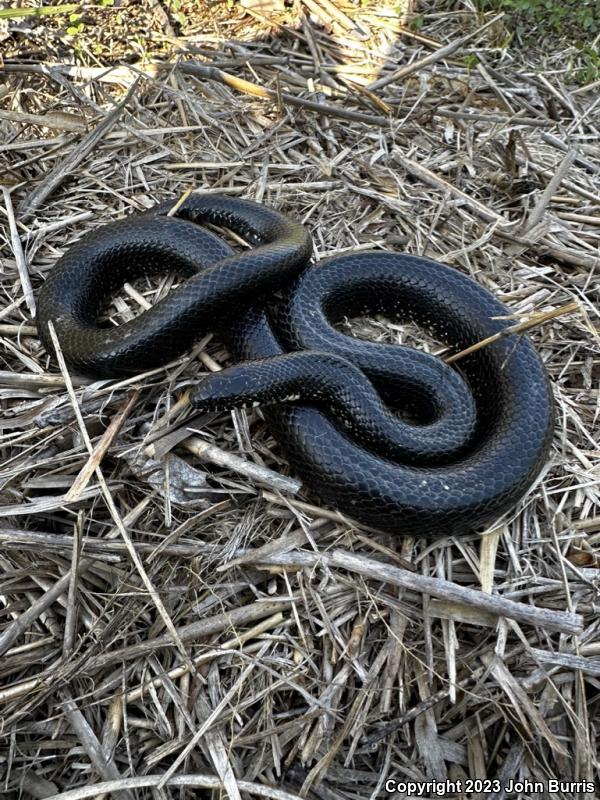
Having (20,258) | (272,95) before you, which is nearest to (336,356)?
(20,258)

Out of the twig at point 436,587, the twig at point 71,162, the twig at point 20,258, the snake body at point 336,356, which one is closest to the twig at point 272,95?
the twig at point 71,162

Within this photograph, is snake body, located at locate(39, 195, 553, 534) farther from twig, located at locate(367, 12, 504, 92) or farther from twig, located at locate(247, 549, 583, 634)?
twig, located at locate(367, 12, 504, 92)

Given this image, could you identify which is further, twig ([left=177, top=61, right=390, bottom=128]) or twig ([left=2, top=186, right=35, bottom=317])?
twig ([left=177, top=61, right=390, bottom=128])

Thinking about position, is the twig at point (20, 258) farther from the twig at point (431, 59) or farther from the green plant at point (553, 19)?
the green plant at point (553, 19)

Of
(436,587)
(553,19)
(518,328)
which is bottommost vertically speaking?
(436,587)

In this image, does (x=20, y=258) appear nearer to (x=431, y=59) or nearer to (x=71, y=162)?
(x=71, y=162)

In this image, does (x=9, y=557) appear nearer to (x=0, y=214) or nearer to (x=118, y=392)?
(x=118, y=392)

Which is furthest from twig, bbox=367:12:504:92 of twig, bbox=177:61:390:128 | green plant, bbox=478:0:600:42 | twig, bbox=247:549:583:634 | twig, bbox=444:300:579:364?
twig, bbox=247:549:583:634
